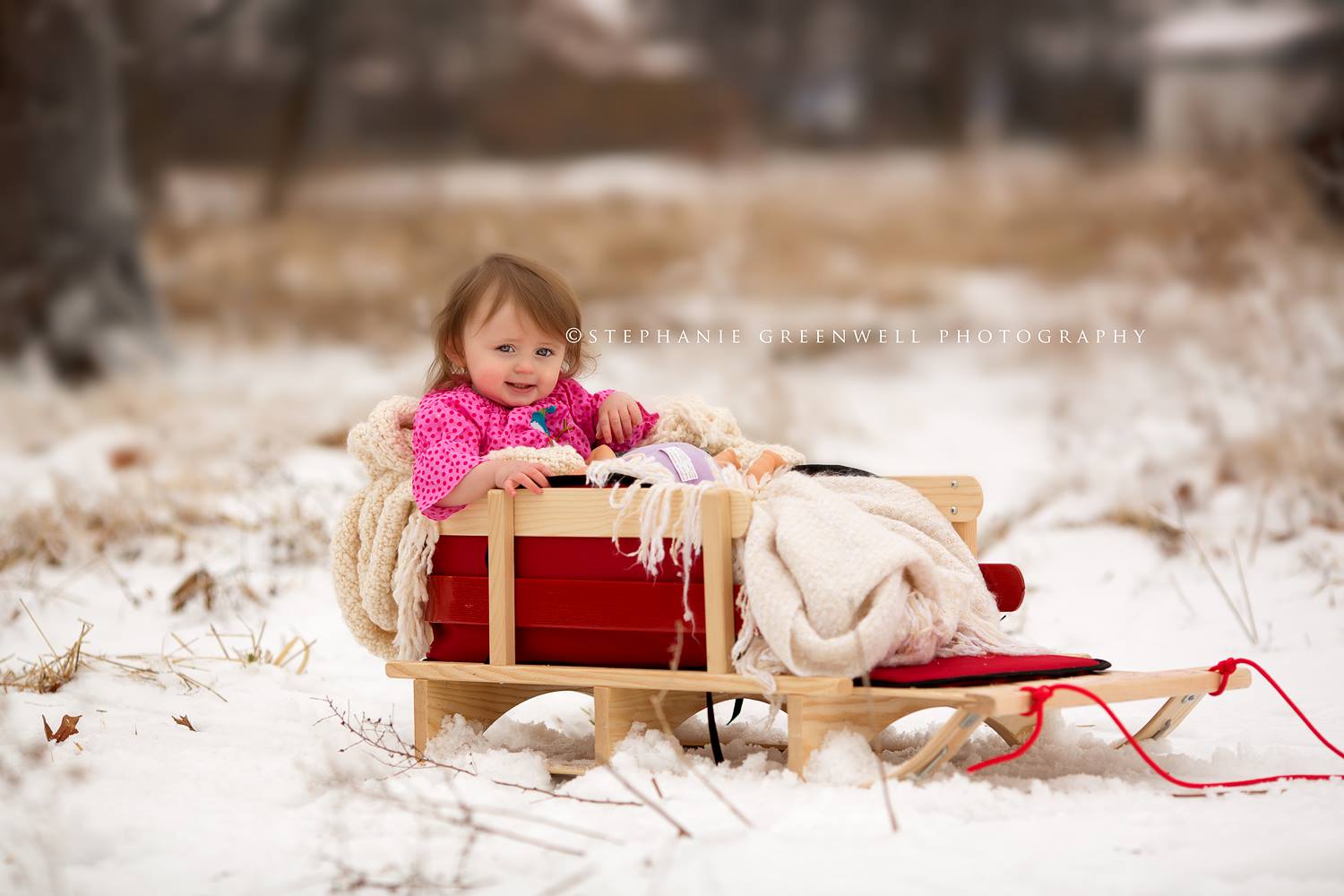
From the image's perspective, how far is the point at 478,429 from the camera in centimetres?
256

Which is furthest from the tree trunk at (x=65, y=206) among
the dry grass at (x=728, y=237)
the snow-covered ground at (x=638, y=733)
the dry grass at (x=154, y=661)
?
the dry grass at (x=154, y=661)

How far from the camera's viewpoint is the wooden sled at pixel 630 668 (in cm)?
204

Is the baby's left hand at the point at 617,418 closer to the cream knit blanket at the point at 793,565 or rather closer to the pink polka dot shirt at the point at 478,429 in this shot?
the pink polka dot shirt at the point at 478,429

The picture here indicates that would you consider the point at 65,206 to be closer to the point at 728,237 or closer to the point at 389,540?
the point at 728,237

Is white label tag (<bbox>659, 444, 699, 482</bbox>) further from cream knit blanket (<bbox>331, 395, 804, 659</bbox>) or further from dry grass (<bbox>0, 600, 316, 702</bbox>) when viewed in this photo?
dry grass (<bbox>0, 600, 316, 702</bbox>)

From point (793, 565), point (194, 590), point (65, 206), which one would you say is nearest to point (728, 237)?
point (65, 206)

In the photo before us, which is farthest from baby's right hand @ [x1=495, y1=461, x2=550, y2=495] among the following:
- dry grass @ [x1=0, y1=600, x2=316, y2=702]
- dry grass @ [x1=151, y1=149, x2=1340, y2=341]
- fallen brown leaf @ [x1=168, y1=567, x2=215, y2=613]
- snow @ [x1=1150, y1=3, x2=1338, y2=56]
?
snow @ [x1=1150, y1=3, x2=1338, y2=56]

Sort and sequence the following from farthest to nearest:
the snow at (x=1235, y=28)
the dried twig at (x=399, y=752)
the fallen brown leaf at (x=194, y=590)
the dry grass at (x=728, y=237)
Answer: the snow at (x=1235, y=28), the dry grass at (x=728, y=237), the fallen brown leaf at (x=194, y=590), the dried twig at (x=399, y=752)

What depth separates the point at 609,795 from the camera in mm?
2043

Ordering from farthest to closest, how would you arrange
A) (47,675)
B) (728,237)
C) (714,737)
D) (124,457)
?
1. (728,237)
2. (124,457)
3. (47,675)
4. (714,737)

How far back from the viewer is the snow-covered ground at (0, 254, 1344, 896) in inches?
68.1

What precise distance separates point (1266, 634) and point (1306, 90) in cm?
671

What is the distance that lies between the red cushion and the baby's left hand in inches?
35.3

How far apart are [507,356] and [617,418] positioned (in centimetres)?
33
